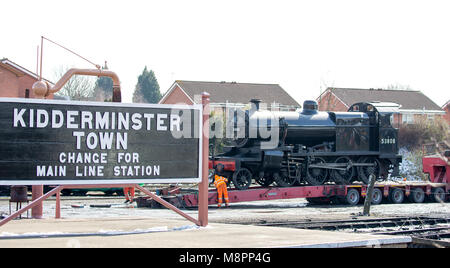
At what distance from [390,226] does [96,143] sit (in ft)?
31.6

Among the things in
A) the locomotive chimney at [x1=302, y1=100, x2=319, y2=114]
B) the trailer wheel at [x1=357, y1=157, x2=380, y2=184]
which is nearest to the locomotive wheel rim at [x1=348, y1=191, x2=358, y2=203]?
the trailer wheel at [x1=357, y1=157, x2=380, y2=184]

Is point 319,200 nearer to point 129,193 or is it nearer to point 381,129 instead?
point 381,129

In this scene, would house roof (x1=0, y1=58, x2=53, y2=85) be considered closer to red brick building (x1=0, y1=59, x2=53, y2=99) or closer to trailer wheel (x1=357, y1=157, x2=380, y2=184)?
red brick building (x1=0, y1=59, x2=53, y2=99)

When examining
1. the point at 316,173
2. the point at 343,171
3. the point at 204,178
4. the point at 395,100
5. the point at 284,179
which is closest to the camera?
the point at 204,178

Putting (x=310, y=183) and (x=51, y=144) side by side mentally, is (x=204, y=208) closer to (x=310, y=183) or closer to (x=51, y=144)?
(x=51, y=144)

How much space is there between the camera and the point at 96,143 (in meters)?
9.19

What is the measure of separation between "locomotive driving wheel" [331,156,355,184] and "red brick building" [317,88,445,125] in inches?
1295

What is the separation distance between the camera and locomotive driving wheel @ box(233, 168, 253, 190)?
23688 mm

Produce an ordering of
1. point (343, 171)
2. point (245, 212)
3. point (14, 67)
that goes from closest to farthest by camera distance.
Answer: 1. point (245, 212)
2. point (343, 171)
3. point (14, 67)

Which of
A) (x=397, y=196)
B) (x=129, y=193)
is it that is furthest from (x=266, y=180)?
(x=397, y=196)

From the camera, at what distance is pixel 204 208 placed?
9.91 meters

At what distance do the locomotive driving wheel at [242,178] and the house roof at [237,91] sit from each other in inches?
1306

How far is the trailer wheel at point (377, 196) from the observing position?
25881mm
